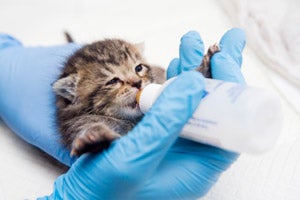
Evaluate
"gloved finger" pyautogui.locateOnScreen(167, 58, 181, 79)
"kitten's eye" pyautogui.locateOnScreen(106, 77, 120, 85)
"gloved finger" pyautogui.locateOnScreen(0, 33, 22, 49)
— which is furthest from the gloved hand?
"gloved finger" pyautogui.locateOnScreen(167, 58, 181, 79)

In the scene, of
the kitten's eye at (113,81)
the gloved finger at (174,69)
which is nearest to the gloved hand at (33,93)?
the kitten's eye at (113,81)

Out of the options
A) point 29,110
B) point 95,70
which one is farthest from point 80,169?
point 29,110

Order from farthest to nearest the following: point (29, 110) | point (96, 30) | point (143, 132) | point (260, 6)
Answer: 1. point (96, 30)
2. point (260, 6)
3. point (29, 110)
4. point (143, 132)

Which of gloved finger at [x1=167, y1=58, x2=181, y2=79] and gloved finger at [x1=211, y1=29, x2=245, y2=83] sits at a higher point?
gloved finger at [x1=211, y1=29, x2=245, y2=83]

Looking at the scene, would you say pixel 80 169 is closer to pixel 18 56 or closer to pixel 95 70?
pixel 95 70

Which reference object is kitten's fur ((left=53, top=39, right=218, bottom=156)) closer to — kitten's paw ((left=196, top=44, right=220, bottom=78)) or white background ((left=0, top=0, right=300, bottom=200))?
kitten's paw ((left=196, top=44, right=220, bottom=78))
